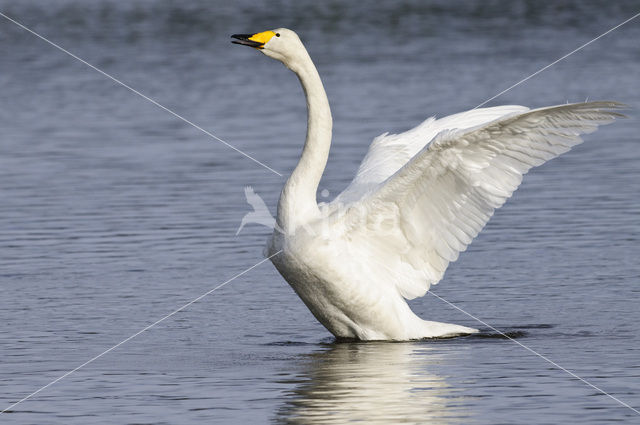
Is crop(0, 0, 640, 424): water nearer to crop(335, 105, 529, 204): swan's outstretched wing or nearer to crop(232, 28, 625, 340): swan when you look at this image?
crop(232, 28, 625, 340): swan

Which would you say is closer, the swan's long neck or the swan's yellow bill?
the swan's long neck

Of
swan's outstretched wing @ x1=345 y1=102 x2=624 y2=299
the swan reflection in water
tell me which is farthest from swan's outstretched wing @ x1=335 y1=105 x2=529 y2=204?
the swan reflection in water

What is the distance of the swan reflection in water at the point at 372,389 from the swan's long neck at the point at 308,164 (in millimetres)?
1138

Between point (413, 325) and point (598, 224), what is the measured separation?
440 cm

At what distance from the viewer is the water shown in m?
9.87

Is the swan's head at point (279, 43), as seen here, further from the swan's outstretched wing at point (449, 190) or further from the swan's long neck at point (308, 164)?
the swan's outstretched wing at point (449, 190)

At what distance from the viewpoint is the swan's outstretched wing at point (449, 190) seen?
414 inches

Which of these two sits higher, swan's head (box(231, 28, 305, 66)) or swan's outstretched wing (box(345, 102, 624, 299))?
swan's head (box(231, 28, 305, 66))

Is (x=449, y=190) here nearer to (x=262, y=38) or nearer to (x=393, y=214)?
(x=393, y=214)

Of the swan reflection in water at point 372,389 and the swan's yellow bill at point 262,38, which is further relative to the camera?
the swan's yellow bill at point 262,38

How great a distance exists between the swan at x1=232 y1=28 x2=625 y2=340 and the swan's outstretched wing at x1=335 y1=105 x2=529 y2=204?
0.83m

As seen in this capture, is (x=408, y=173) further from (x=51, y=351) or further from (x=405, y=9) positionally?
(x=405, y=9)

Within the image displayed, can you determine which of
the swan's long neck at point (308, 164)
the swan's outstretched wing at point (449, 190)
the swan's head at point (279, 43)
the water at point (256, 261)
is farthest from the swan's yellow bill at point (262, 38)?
the water at point (256, 261)

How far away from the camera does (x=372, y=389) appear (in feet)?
32.8
